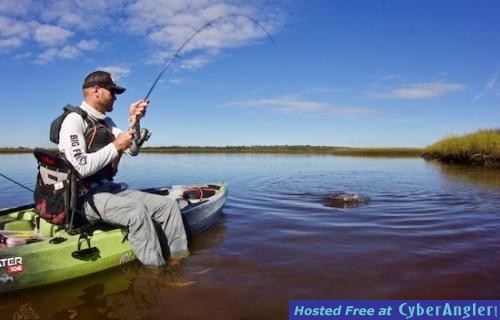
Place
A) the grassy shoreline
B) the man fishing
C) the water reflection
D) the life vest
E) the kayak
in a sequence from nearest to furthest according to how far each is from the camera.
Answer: the water reflection
the kayak
the man fishing
the life vest
the grassy shoreline

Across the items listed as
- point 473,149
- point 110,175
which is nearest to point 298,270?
point 110,175

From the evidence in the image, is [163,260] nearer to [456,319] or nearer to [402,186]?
[456,319]

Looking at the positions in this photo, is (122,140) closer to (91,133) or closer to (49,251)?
(91,133)

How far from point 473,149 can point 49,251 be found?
25.2 meters

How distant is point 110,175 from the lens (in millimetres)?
5520

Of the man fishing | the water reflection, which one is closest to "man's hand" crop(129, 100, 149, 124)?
the man fishing

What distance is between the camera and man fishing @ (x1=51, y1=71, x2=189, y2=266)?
4.84 meters

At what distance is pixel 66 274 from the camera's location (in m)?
4.82

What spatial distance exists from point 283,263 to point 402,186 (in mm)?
9597

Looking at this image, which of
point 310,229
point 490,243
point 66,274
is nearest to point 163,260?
point 66,274

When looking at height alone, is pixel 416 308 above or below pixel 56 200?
below

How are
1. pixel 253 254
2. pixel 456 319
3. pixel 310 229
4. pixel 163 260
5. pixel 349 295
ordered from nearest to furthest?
pixel 456 319 → pixel 349 295 → pixel 163 260 → pixel 253 254 → pixel 310 229

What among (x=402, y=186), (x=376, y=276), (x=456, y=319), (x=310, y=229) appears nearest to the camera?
(x=456, y=319)

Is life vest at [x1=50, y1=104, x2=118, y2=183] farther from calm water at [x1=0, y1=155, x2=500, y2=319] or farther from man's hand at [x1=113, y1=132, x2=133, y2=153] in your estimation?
calm water at [x1=0, y1=155, x2=500, y2=319]
